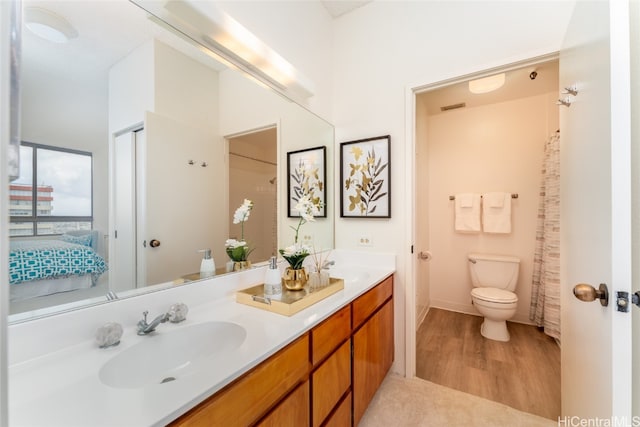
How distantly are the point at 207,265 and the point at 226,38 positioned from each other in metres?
1.04

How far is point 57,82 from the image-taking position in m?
0.80

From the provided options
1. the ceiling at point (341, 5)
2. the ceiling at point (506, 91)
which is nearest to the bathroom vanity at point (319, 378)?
the ceiling at point (506, 91)

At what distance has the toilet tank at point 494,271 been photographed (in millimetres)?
2613

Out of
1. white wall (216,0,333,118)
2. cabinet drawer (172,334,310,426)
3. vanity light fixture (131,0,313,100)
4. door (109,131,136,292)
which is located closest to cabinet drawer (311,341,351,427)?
cabinet drawer (172,334,310,426)

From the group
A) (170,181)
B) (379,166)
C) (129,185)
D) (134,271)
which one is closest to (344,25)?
(379,166)

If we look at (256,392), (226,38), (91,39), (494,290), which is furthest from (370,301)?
(494,290)

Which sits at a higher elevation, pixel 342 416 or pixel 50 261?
pixel 50 261

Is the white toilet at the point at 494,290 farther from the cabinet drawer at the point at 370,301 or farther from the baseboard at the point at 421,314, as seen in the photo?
the cabinet drawer at the point at 370,301

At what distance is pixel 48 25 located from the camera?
30.4 inches

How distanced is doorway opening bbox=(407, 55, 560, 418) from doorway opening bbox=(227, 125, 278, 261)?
1407 millimetres

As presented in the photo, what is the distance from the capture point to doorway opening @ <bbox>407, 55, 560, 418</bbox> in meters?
2.52

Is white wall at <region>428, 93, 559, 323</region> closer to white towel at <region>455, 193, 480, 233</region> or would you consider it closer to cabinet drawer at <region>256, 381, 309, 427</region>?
white towel at <region>455, 193, 480, 233</region>

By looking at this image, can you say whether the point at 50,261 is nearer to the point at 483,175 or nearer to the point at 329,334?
the point at 329,334

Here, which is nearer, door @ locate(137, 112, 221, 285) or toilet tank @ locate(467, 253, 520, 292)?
door @ locate(137, 112, 221, 285)
